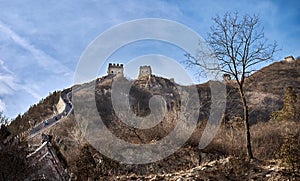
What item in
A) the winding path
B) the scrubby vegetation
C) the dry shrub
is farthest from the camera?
the scrubby vegetation

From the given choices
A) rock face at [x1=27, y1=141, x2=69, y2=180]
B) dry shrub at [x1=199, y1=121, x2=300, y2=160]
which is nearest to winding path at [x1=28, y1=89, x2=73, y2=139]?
dry shrub at [x1=199, y1=121, x2=300, y2=160]

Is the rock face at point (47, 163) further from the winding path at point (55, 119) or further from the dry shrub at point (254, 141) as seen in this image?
the winding path at point (55, 119)

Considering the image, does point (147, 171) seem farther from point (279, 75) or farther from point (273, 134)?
point (279, 75)

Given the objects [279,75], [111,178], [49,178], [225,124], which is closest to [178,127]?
[225,124]

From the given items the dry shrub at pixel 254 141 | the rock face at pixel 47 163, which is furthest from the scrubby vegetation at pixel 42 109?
the rock face at pixel 47 163

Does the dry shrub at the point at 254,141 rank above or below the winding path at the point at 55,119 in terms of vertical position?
below

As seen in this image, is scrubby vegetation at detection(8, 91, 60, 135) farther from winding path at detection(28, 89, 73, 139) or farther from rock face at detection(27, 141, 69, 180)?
rock face at detection(27, 141, 69, 180)

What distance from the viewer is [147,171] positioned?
1261 centimetres

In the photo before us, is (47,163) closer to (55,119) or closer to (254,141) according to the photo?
(254,141)

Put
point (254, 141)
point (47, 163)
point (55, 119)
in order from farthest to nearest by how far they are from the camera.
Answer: point (55, 119) < point (254, 141) < point (47, 163)

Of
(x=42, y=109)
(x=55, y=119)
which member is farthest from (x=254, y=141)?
(x=42, y=109)

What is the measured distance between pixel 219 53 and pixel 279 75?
40675mm

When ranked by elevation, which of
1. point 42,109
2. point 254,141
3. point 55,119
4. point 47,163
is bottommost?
point 254,141

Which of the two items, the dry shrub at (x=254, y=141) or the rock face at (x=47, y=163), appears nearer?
the rock face at (x=47, y=163)
